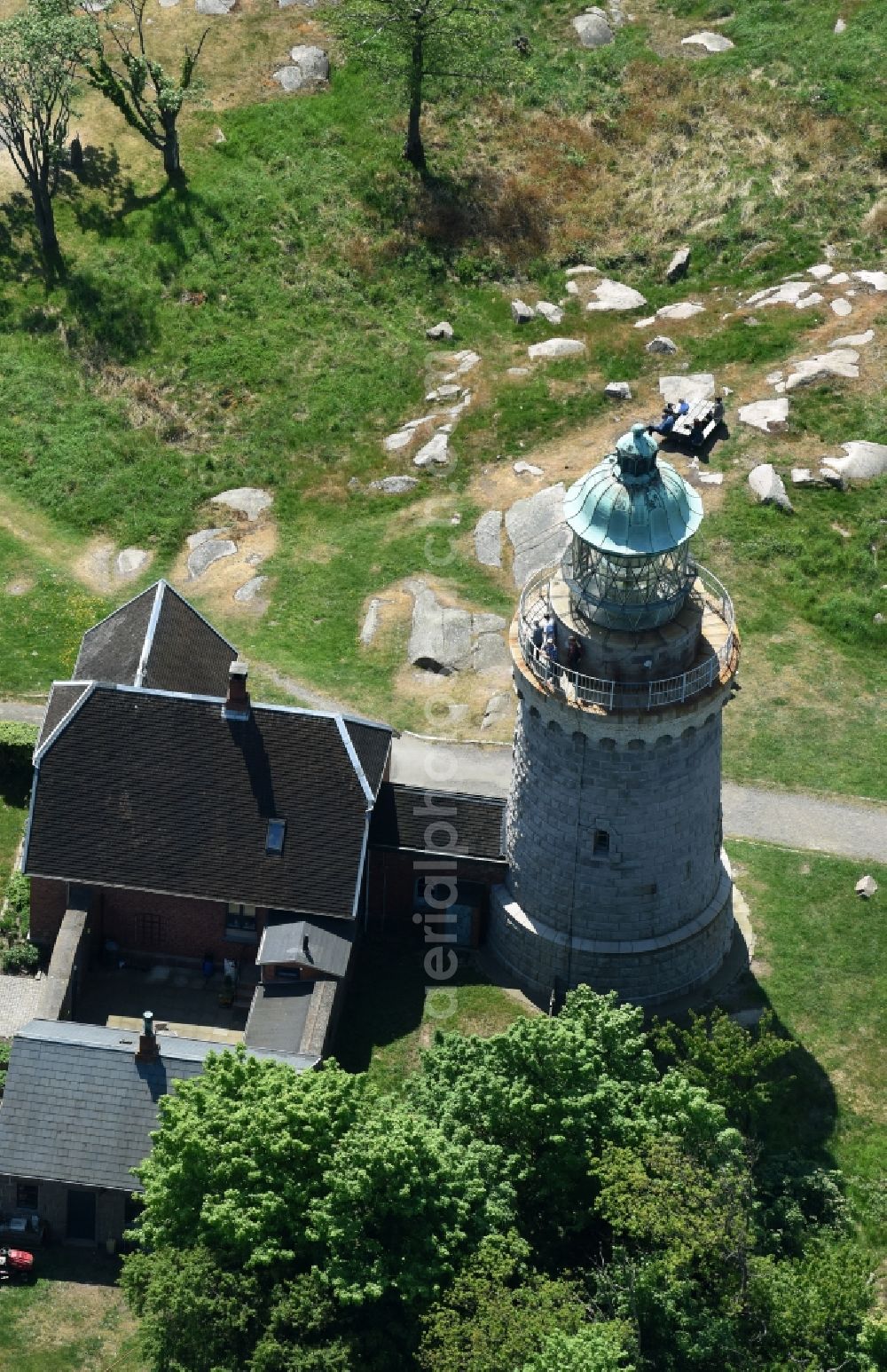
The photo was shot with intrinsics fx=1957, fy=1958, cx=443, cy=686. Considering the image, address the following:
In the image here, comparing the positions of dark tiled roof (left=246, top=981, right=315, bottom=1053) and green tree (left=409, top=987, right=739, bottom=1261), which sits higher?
green tree (left=409, top=987, right=739, bottom=1261)

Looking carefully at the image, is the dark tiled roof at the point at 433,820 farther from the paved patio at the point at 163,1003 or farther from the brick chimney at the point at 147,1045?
the brick chimney at the point at 147,1045

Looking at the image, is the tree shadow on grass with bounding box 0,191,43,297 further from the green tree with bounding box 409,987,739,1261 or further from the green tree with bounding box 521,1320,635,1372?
the green tree with bounding box 521,1320,635,1372

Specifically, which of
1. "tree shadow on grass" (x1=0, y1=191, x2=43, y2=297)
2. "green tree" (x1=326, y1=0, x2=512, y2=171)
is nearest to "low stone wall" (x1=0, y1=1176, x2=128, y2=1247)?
"tree shadow on grass" (x1=0, y1=191, x2=43, y2=297)

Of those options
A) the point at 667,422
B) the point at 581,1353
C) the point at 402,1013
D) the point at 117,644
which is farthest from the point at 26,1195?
the point at 667,422

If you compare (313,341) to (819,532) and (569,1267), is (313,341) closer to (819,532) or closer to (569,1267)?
(819,532)

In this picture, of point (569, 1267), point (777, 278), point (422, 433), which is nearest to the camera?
point (569, 1267)

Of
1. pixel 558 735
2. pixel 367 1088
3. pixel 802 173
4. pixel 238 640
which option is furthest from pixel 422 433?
pixel 367 1088

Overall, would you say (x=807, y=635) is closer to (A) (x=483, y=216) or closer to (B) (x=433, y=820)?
(B) (x=433, y=820)
